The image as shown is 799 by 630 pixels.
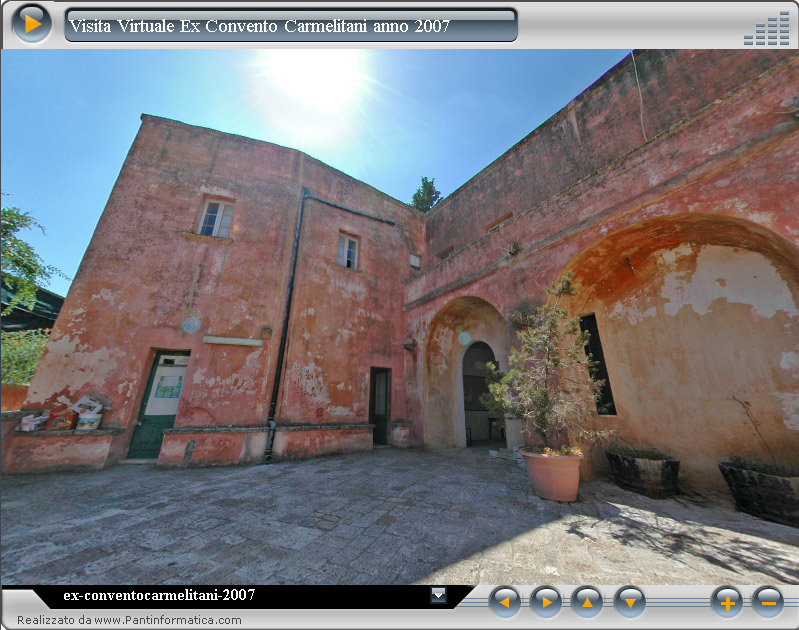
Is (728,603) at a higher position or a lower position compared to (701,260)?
lower

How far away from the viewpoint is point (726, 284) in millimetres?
3891

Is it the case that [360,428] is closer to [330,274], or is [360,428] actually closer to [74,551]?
[330,274]

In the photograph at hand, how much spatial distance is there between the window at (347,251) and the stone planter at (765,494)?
7943 millimetres

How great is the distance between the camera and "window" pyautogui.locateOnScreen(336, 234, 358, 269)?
805cm

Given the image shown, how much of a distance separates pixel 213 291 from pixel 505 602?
6985 mm

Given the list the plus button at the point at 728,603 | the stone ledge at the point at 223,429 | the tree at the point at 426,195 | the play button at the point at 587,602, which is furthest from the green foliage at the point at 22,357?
the tree at the point at 426,195

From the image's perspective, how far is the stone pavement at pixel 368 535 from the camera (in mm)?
1886

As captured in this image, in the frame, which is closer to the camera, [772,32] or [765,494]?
[772,32]

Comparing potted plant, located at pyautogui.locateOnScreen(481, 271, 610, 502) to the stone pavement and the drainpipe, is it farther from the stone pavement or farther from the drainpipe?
the drainpipe

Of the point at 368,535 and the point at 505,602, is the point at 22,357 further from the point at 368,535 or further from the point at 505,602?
the point at 505,602

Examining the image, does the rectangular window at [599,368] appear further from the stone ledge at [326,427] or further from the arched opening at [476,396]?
the stone ledge at [326,427]

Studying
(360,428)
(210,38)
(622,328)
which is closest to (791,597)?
(210,38)

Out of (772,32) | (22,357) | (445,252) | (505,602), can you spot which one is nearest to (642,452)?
(505,602)

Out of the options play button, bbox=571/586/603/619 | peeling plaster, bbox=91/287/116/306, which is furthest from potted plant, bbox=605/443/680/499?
peeling plaster, bbox=91/287/116/306
